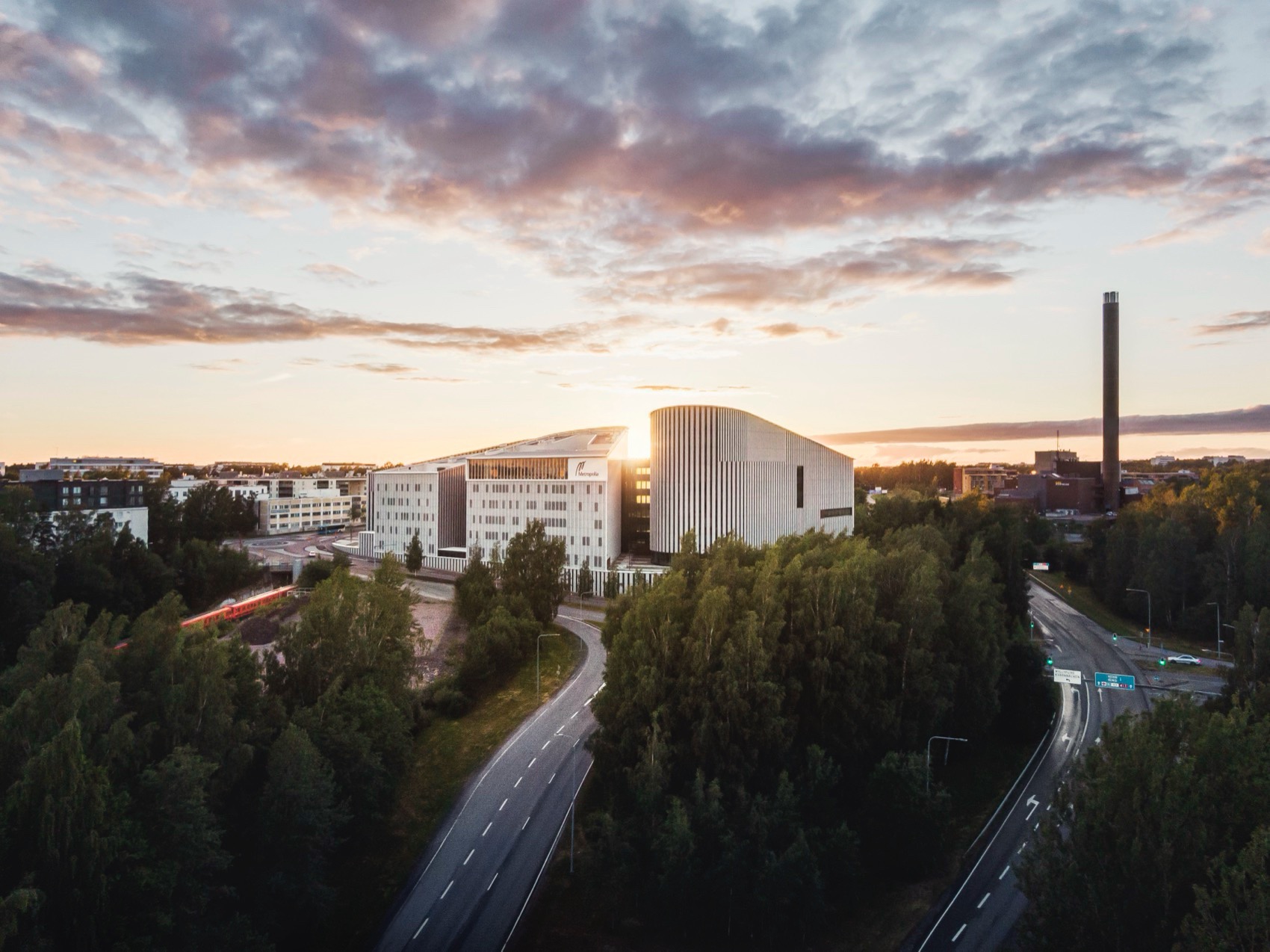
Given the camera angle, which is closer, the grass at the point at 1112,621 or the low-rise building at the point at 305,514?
the grass at the point at 1112,621

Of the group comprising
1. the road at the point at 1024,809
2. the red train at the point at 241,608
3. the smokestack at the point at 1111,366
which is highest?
the smokestack at the point at 1111,366

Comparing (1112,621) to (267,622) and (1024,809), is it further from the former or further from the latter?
(267,622)

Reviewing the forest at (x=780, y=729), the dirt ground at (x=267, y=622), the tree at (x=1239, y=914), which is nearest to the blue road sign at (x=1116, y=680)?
the forest at (x=780, y=729)

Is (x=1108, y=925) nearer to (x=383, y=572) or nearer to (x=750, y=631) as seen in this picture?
(x=750, y=631)

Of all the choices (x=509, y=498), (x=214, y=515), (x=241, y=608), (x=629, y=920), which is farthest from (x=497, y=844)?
(x=214, y=515)

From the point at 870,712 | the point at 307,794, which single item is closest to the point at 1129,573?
the point at 870,712

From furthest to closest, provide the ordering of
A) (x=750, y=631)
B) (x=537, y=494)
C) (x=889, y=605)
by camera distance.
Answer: (x=537, y=494)
(x=889, y=605)
(x=750, y=631)

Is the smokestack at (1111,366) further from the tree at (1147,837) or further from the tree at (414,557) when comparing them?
the tree at (1147,837)

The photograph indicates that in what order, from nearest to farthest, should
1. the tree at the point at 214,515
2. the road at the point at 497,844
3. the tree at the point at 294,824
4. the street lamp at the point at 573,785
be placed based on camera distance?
the tree at the point at 294,824 < the road at the point at 497,844 < the street lamp at the point at 573,785 < the tree at the point at 214,515
